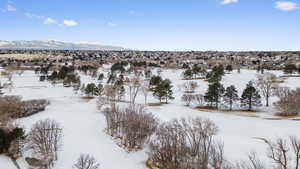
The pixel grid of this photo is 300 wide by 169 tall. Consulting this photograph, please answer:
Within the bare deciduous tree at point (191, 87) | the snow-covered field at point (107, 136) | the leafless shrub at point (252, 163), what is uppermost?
the bare deciduous tree at point (191, 87)

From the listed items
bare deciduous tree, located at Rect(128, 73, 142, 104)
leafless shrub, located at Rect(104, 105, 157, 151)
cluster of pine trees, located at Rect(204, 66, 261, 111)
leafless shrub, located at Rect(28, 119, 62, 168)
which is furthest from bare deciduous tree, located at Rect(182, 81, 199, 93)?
leafless shrub, located at Rect(28, 119, 62, 168)

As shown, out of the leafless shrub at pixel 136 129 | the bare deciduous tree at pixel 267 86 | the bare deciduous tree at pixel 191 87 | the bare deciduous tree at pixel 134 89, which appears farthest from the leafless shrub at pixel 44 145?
the bare deciduous tree at pixel 191 87

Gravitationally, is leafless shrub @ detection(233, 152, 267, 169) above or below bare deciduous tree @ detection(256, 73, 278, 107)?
below

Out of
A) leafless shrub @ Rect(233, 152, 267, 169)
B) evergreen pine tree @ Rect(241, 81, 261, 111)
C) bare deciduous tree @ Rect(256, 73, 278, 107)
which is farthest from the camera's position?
bare deciduous tree @ Rect(256, 73, 278, 107)

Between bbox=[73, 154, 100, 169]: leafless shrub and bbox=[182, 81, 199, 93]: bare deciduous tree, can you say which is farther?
bbox=[182, 81, 199, 93]: bare deciduous tree

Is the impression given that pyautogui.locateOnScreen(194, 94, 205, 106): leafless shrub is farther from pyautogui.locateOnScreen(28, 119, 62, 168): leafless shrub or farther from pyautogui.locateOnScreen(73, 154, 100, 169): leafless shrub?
pyautogui.locateOnScreen(73, 154, 100, 169): leafless shrub

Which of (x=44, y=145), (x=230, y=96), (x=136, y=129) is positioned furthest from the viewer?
(x=230, y=96)


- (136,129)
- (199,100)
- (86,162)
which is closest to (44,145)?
(86,162)

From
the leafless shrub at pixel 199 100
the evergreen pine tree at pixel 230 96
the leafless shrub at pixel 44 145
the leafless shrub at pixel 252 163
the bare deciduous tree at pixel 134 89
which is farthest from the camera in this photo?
the bare deciduous tree at pixel 134 89

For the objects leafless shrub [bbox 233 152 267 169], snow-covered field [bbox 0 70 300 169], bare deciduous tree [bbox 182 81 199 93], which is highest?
bare deciduous tree [bbox 182 81 199 93]

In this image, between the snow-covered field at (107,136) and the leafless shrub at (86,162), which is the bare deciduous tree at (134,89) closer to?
the snow-covered field at (107,136)

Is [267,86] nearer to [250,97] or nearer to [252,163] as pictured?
[250,97]

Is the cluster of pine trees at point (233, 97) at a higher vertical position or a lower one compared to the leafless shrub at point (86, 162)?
higher

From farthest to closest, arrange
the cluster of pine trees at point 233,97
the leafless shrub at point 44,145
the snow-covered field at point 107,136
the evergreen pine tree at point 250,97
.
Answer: the cluster of pine trees at point 233,97 < the evergreen pine tree at point 250,97 < the snow-covered field at point 107,136 < the leafless shrub at point 44,145
